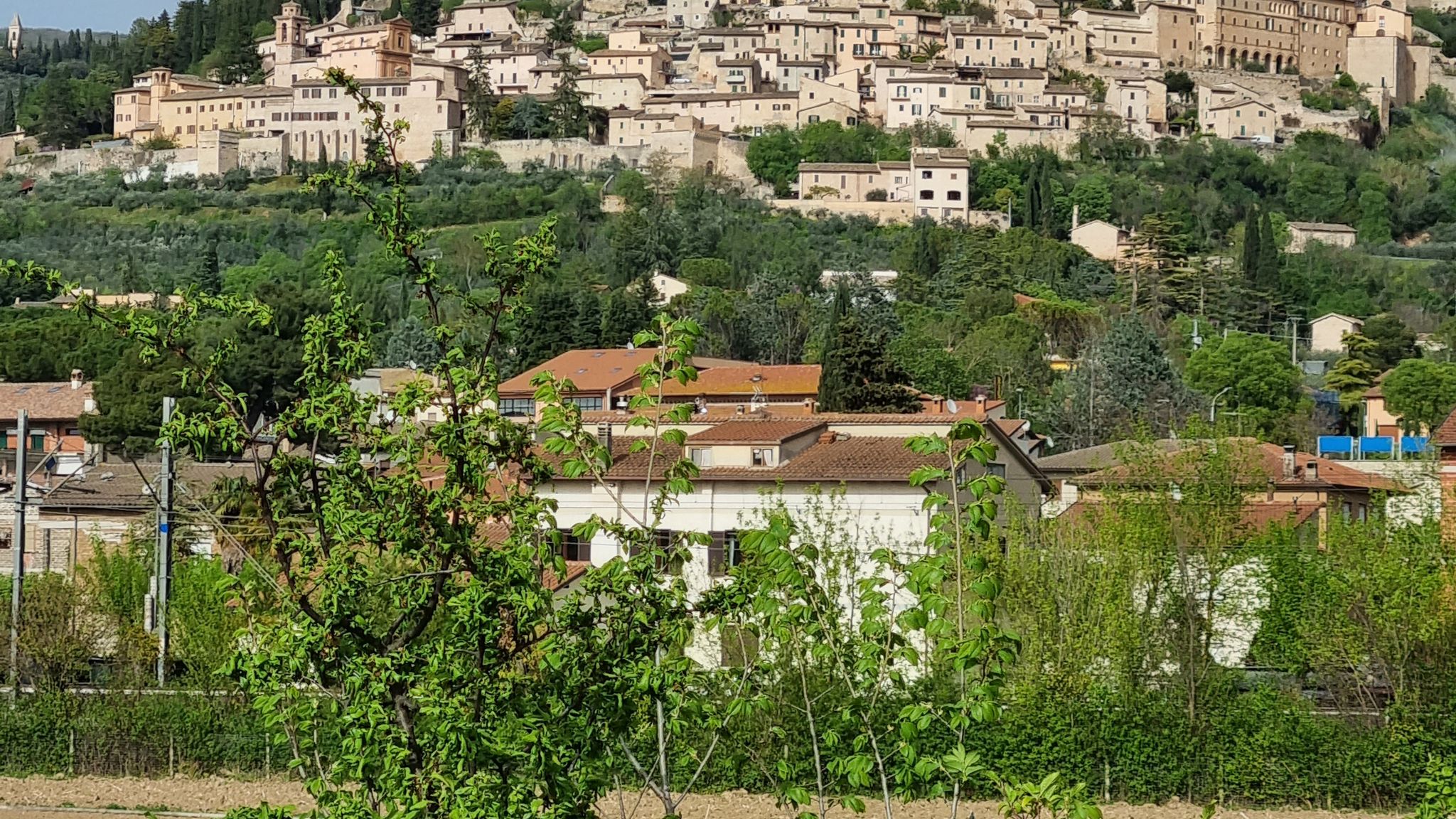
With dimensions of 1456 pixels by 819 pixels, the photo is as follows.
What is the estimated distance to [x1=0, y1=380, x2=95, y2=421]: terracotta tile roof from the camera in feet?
196

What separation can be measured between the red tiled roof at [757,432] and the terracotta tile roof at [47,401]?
87.3 feet

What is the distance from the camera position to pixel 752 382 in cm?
5559

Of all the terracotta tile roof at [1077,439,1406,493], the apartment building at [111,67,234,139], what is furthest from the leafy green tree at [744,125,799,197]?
the terracotta tile roof at [1077,439,1406,493]

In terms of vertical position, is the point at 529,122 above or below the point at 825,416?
above

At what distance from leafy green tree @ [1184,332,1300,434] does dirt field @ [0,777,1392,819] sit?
134 feet

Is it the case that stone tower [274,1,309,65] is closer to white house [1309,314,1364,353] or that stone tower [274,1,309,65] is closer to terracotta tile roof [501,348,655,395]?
white house [1309,314,1364,353]

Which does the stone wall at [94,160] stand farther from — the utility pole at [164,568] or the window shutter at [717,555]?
the utility pole at [164,568]

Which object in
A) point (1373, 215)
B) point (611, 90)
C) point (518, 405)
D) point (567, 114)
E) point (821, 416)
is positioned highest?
point (611, 90)

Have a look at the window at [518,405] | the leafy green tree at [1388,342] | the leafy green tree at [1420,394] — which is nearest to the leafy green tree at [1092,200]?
the leafy green tree at [1388,342]

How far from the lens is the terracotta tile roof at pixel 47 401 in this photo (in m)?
59.6

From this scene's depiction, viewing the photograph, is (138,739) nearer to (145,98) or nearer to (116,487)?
(116,487)

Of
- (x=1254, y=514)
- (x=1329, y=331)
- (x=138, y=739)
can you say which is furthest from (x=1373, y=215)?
(x=138, y=739)

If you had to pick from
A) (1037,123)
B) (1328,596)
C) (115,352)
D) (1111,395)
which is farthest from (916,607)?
(1037,123)

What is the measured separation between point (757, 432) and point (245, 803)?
41.6ft
